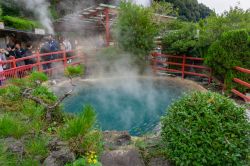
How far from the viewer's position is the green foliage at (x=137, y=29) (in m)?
11.3

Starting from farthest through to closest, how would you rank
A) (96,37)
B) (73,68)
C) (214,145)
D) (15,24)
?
(96,37)
(15,24)
(73,68)
(214,145)

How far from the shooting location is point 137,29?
11289mm

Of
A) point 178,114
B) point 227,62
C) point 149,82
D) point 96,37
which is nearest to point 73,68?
point 178,114

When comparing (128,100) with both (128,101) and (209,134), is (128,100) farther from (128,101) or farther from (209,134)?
(209,134)

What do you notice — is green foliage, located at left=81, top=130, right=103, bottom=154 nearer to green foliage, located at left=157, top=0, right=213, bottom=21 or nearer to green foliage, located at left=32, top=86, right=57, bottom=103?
green foliage, located at left=32, top=86, right=57, bottom=103

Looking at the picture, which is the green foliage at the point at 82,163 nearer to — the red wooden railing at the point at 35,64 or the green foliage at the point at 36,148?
the green foliage at the point at 36,148

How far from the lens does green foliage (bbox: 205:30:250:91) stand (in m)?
7.52

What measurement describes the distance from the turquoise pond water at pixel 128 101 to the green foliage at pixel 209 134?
10.1 ft

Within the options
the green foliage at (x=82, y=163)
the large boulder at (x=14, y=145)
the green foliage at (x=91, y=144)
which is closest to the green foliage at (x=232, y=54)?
the green foliage at (x=91, y=144)

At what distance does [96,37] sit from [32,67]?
1313 centimetres

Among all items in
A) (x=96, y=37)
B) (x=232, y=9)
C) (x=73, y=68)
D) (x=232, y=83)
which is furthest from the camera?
(x=96, y=37)

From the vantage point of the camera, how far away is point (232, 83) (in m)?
7.62

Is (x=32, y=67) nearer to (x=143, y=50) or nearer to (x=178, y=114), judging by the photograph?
(x=143, y=50)

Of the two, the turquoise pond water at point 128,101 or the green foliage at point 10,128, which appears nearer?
the green foliage at point 10,128
